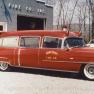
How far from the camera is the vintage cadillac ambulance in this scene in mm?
11961

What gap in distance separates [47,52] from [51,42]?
400 millimetres

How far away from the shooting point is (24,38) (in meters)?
13.5

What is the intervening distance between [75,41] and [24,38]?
1.95m

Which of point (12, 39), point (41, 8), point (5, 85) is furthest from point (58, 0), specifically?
point (5, 85)

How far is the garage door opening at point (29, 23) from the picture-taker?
32.2 meters

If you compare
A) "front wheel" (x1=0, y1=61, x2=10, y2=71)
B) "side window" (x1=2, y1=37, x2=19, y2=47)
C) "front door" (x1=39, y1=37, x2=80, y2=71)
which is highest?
"side window" (x1=2, y1=37, x2=19, y2=47)

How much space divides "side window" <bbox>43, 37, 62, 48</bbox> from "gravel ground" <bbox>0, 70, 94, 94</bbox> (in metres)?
1.07

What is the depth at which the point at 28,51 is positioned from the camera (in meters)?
13.1

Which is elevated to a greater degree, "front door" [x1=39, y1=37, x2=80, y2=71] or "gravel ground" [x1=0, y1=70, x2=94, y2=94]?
"front door" [x1=39, y1=37, x2=80, y2=71]

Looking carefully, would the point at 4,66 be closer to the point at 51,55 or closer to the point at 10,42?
the point at 10,42

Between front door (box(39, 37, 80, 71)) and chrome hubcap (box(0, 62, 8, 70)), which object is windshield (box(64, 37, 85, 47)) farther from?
chrome hubcap (box(0, 62, 8, 70))

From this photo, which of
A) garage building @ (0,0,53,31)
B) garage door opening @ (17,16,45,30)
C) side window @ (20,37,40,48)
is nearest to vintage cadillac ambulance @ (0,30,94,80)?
side window @ (20,37,40,48)

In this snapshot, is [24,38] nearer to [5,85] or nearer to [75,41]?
[75,41]

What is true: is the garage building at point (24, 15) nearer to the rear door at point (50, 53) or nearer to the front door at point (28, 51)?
the front door at point (28, 51)
